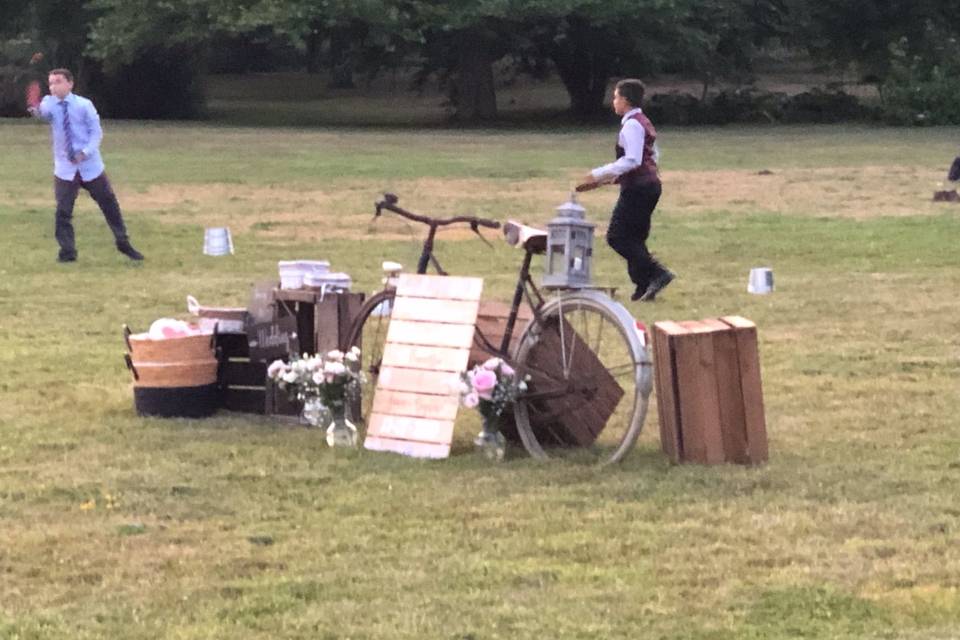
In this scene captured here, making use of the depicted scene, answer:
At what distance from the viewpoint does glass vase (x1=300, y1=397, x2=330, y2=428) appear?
731cm

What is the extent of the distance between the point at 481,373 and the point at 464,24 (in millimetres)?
34393

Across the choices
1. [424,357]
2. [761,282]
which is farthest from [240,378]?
[761,282]


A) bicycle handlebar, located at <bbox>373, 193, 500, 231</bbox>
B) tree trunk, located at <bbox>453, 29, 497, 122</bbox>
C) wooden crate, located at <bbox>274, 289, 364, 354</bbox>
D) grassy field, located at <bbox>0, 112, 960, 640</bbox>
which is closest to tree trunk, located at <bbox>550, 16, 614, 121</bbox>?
tree trunk, located at <bbox>453, 29, 497, 122</bbox>

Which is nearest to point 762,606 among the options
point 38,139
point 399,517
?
point 399,517

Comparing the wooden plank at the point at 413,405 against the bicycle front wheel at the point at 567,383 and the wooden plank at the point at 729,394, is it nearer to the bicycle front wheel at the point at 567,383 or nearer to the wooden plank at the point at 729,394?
the bicycle front wheel at the point at 567,383

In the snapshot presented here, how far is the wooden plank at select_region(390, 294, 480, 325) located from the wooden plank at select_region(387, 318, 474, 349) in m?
0.02

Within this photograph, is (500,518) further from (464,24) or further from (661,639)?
(464,24)

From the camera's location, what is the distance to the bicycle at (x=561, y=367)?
22.9 feet

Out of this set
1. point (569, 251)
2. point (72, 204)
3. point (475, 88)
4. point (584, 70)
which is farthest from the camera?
point (584, 70)

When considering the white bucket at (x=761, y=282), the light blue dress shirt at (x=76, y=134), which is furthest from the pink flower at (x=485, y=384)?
the light blue dress shirt at (x=76, y=134)

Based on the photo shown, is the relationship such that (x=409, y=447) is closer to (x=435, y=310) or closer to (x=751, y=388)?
(x=435, y=310)

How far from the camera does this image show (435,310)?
289 inches

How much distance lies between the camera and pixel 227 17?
1559 inches

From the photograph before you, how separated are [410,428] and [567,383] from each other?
715mm
